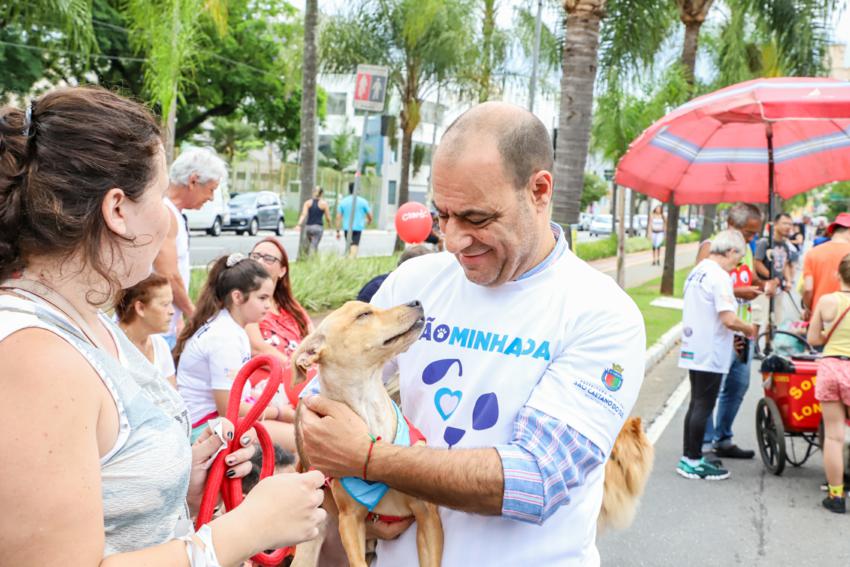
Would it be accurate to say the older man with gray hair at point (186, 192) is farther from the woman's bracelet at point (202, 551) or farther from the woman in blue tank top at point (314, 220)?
the woman in blue tank top at point (314, 220)

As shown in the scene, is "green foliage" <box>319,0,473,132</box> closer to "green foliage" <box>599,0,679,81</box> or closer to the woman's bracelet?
"green foliage" <box>599,0,679,81</box>

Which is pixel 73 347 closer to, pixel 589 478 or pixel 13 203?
pixel 13 203

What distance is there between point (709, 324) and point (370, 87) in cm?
643

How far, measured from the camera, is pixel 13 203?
1.48 metres

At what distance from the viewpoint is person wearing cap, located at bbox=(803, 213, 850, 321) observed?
9.19 metres

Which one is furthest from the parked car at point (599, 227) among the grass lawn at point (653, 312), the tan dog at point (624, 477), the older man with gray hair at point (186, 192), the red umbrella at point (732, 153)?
the tan dog at point (624, 477)

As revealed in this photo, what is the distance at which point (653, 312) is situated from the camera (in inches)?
672

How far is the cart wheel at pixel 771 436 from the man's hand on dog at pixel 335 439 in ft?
19.2

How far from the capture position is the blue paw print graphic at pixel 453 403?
203 cm

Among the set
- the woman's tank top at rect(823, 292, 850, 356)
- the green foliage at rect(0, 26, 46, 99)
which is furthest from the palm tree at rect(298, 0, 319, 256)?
the green foliage at rect(0, 26, 46, 99)

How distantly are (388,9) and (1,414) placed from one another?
2407 centimetres

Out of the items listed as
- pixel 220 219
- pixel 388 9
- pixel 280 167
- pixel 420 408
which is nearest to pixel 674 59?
pixel 388 9

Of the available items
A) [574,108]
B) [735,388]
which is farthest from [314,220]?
[735,388]

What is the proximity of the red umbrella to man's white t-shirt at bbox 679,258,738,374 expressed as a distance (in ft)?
5.08
